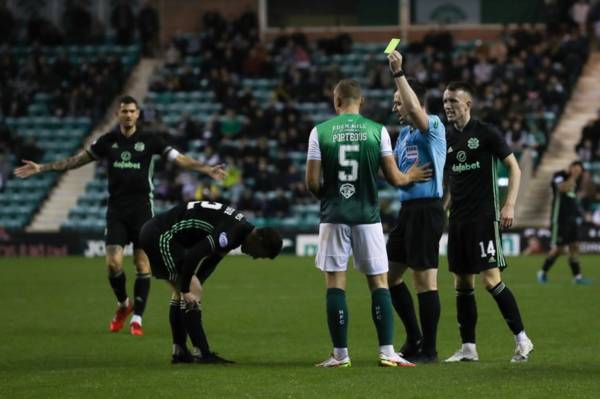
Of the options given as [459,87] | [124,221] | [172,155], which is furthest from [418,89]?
[124,221]

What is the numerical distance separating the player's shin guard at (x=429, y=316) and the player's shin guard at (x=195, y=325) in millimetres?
1854

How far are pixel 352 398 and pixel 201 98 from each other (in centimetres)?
2992

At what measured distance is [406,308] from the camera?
10.8 m

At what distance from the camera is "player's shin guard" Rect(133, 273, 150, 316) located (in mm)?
13914

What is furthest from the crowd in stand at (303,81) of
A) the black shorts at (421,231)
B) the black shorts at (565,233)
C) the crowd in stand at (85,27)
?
the black shorts at (421,231)

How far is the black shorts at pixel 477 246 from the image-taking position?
1039 cm

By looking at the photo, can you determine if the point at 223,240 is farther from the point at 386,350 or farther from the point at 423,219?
the point at 423,219

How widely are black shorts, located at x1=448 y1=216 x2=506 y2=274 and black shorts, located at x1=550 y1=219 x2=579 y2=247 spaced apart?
444 inches

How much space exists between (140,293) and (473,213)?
4.85 meters

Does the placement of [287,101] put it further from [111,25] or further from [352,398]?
[352,398]

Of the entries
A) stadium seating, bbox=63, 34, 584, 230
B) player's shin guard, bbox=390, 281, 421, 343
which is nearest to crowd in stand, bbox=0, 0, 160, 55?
stadium seating, bbox=63, 34, 584, 230

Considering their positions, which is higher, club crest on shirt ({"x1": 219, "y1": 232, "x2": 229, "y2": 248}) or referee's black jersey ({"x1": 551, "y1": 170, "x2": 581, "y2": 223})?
club crest on shirt ({"x1": 219, "y1": 232, "x2": 229, "y2": 248})

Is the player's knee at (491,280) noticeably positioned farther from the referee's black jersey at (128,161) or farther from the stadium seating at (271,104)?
the stadium seating at (271,104)

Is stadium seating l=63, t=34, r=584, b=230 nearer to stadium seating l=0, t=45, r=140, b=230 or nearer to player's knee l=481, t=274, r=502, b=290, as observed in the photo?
stadium seating l=0, t=45, r=140, b=230
